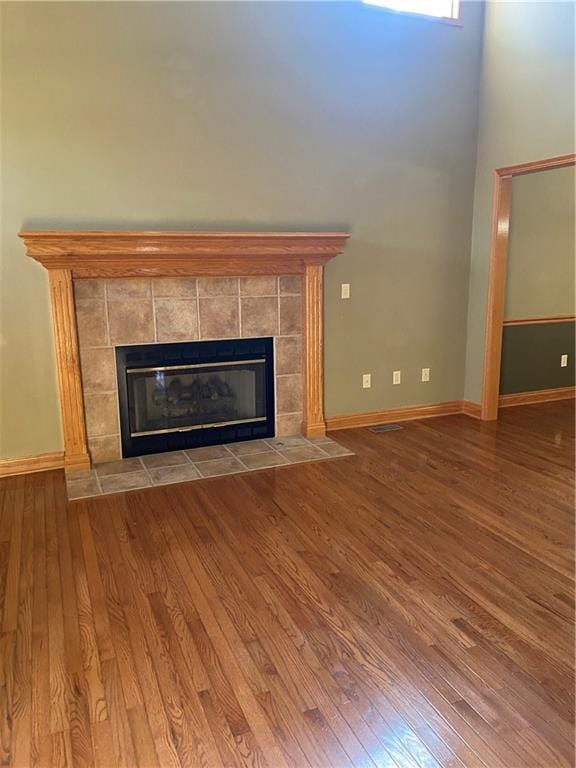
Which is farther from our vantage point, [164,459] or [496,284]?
[496,284]

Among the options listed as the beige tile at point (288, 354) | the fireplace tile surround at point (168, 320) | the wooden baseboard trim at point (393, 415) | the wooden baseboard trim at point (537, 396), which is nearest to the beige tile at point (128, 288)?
the fireplace tile surround at point (168, 320)

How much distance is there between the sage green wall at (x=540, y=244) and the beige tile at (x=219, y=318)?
2652 mm

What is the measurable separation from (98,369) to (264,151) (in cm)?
197

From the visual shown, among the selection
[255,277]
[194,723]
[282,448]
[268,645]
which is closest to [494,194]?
[255,277]

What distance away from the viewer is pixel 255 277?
165 inches

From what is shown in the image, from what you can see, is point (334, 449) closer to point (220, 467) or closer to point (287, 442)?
point (287, 442)

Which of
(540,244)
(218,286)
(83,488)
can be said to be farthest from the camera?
(540,244)

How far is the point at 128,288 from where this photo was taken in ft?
12.5

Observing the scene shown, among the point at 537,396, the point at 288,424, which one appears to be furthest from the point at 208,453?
the point at 537,396

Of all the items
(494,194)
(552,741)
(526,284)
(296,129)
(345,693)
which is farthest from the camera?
(526,284)

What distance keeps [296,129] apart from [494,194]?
1.75m

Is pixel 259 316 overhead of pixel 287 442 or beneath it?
overhead

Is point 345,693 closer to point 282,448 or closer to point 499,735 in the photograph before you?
point 499,735

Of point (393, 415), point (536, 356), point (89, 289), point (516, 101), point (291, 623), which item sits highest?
point (516, 101)
